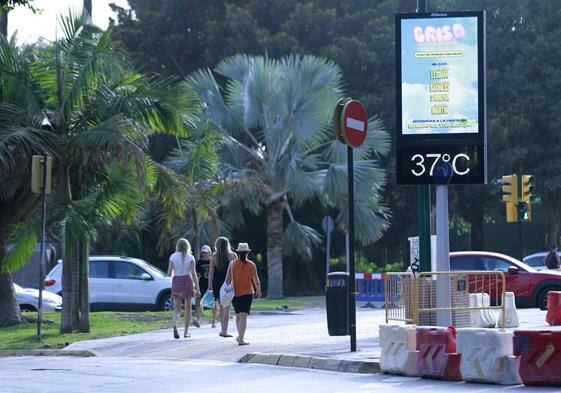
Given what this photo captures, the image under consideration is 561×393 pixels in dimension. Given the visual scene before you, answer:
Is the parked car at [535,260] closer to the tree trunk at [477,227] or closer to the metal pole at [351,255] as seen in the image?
the tree trunk at [477,227]

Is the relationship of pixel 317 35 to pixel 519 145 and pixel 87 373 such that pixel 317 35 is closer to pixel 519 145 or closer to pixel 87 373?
pixel 519 145

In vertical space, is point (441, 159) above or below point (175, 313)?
above

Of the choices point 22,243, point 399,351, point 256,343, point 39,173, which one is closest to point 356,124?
point 399,351

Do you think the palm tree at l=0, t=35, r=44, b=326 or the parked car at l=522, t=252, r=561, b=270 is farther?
the parked car at l=522, t=252, r=561, b=270

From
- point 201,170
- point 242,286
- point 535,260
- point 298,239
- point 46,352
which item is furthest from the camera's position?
point 535,260

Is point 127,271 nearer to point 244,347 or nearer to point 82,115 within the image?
point 82,115

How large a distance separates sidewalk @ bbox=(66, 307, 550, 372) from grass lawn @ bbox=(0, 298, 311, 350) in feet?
2.01

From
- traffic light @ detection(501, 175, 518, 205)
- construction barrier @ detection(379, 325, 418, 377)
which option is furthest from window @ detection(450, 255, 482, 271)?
construction barrier @ detection(379, 325, 418, 377)

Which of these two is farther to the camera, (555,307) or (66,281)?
(66,281)

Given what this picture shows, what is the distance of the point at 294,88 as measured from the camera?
113 feet

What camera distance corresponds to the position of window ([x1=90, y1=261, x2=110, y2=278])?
3089 cm

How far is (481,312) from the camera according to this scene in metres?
19.9

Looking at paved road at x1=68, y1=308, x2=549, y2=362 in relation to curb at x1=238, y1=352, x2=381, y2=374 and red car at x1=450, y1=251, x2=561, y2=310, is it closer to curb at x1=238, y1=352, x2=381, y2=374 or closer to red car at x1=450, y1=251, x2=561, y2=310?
curb at x1=238, y1=352, x2=381, y2=374

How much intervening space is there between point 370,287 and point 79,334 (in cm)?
1187
